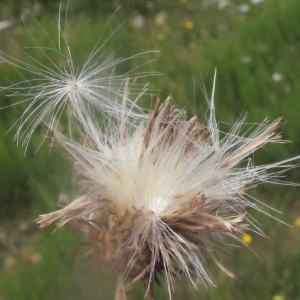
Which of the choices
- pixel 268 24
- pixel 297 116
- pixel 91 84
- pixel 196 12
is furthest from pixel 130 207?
pixel 196 12

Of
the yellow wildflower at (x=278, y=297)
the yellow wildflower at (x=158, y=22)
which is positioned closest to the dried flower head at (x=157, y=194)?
the yellow wildflower at (x=278, y=297)

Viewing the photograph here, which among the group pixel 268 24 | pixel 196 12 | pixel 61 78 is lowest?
pixel 61 78

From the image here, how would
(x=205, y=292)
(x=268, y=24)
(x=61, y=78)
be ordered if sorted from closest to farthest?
(x=61, y=78), (x=205, y=292), (x=268, y=24)

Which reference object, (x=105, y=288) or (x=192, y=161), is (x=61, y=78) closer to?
(x=192, y=161)

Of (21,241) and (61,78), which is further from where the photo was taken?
(21,241)

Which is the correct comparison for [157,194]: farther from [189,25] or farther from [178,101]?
[189,25]

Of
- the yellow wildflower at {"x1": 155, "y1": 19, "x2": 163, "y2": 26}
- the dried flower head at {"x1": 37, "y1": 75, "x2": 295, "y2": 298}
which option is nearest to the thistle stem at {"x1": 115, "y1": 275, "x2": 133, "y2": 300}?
the dried flower head at {"x1": 37, "y1": 75, "x2": 295, "y2": 298}

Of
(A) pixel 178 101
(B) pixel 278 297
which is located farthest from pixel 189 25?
(B) pixel 278 297

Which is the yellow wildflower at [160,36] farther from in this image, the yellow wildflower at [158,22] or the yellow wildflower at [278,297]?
the yellow wildflower at [278,297]
